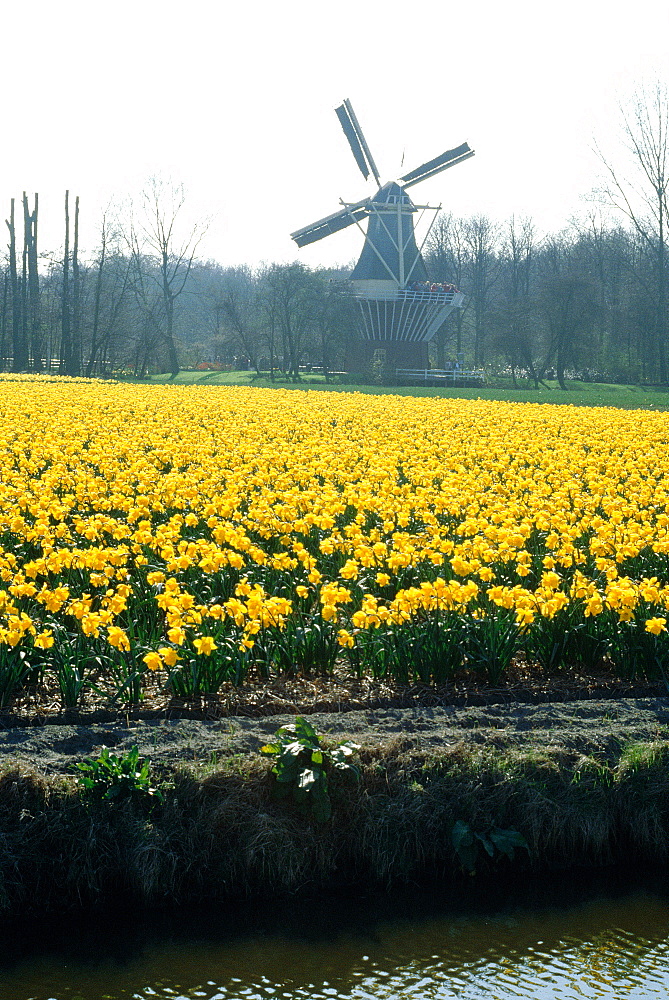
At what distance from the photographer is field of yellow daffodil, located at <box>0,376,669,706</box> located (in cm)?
597

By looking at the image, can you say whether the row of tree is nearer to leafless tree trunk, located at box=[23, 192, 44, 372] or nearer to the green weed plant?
leafless tree trunk, located at box=[23, 192, 44, 372]

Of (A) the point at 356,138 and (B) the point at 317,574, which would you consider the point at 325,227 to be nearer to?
(A) the point at 356,138

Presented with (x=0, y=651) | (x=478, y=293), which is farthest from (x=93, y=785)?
(x=478, y=293)

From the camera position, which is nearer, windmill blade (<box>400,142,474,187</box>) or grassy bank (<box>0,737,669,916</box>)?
grassy bank (<box>0,737,669,916</box>)

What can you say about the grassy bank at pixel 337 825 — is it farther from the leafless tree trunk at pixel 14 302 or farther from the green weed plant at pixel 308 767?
the leafless tree trunk at pixel 14 302

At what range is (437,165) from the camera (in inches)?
2387

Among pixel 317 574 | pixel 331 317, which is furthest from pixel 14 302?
pixel 317 574

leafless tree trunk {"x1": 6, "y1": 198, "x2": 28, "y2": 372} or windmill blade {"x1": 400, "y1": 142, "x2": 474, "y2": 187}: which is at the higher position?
windmill blade {"x1": 400, "y1": 142, "x2": 474, "y2": 187}

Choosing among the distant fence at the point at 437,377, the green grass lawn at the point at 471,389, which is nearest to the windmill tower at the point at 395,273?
the distant fence at the point at 437,377

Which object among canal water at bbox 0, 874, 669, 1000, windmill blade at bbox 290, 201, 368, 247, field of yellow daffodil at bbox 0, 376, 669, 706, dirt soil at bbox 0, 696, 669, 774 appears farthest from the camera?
windmill blade at bbox 290, 201, 368, 247

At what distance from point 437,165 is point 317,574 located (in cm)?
5767

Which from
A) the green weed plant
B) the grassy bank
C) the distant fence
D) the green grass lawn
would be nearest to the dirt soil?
the grassy bank

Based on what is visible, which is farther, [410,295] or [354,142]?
[354,142]

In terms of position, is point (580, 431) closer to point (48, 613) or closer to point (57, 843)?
point (48, 613)
